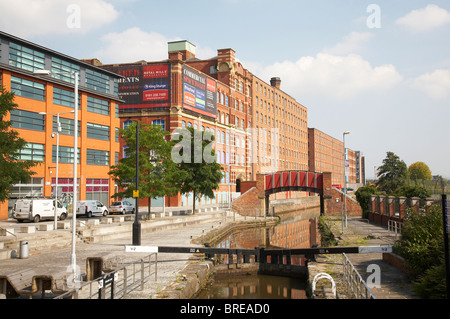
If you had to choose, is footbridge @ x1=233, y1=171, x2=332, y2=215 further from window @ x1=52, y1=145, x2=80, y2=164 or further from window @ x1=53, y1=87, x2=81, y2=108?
window @ x1=53, y1=87, x2=81, y2=108

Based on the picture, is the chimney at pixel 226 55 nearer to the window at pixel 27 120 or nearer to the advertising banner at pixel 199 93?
the advertising banner at pixel 199 93

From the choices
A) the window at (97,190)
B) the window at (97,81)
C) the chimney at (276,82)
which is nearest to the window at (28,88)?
the window at (97,81)

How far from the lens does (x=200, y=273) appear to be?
16.1 m

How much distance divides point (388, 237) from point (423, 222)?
40.7 ft

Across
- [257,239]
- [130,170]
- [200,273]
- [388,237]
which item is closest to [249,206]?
[257,239]

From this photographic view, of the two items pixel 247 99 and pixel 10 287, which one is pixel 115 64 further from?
pixel 10 287

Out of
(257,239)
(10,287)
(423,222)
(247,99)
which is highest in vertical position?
(247,99)

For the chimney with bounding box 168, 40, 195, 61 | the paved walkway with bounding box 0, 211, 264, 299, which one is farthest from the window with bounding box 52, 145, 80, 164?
the chimney with bounding box 168, 40, 195, 61

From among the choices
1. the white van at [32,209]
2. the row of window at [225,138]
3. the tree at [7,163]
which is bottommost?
the white van at [32,209]

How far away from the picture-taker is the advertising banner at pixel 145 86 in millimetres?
55812

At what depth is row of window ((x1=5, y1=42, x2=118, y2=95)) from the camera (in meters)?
36.8

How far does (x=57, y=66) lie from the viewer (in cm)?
4153

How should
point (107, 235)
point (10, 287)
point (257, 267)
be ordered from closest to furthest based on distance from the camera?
point (10, 287) → point (257, 267) → point (107, 235)

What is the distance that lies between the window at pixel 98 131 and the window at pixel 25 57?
28.7 ft
